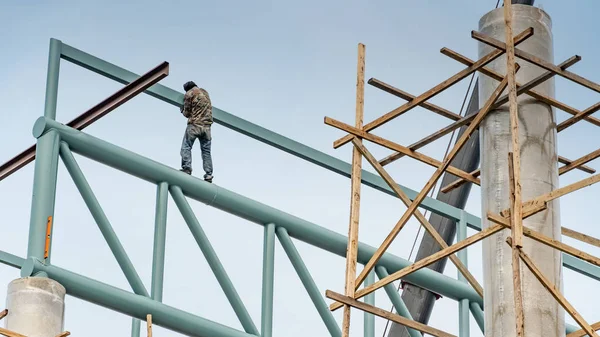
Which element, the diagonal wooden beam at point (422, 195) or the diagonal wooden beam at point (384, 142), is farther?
the diagonal wooden beam at point (384, 142)

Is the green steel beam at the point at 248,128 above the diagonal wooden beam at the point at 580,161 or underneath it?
above

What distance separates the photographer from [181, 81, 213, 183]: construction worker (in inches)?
1057

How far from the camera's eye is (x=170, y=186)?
85.3 feet

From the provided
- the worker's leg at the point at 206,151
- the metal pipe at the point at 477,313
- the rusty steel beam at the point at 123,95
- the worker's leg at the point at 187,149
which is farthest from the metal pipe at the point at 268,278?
the metal pipe at the point at 477,313

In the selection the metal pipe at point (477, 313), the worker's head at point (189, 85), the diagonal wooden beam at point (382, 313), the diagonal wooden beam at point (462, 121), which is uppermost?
the worker's head at point (189, 85)

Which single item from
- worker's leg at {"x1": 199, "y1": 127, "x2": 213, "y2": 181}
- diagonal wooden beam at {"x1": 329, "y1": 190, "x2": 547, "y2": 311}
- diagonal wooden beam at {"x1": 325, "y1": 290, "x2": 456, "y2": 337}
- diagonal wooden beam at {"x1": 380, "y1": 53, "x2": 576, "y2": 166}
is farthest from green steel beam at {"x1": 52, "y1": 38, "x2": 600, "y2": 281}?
diagonal wooden beam at {"x1": 329, "y1": 190, "x2": 547, "y2": 311}

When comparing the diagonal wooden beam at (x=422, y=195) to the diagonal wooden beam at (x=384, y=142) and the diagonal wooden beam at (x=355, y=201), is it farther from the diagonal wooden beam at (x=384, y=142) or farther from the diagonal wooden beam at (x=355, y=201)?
the diagonal wooden beam at (x=384, y=142)

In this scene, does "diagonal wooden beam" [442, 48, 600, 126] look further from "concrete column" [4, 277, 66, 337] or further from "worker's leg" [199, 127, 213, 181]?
"concrete column" [4, 277, 66, 337]

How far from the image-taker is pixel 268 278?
2678cm

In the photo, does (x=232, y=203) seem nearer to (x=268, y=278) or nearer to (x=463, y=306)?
(x=268, y=278)

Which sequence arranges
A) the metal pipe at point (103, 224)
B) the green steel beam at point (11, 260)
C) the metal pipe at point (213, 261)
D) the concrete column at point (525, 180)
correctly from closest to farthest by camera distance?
the concrete column at point (525, 180)
the metal pipe at point (103, 224)
the green steel beam at point (11, 260)
the metal pipe at point (213, 261)

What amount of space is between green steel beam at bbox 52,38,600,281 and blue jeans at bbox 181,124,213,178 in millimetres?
336

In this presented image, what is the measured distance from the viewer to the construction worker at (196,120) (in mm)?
26844

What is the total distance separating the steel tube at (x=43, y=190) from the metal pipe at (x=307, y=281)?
4.45m
